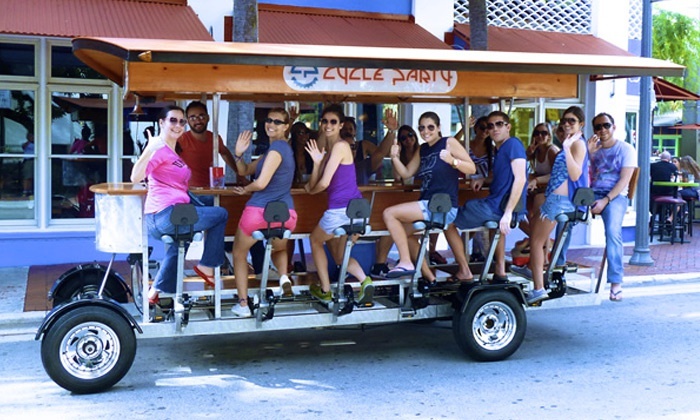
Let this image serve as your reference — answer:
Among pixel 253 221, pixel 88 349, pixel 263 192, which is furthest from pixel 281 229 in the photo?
pixel 88 349

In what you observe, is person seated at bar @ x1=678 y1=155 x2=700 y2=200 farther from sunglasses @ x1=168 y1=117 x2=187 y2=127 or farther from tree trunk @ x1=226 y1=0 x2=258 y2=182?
sunglasses @ x1=168 y1=117 x2=187 y2=127

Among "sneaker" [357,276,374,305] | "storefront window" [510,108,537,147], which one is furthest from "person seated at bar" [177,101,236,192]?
"storefront window" [510,108,537,147]

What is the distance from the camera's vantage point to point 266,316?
6.20 metres

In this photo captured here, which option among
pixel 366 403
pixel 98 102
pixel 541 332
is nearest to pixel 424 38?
pixel 98 102

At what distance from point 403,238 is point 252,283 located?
1.34 metres

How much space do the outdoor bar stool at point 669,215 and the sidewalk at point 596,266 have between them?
1.02 ft

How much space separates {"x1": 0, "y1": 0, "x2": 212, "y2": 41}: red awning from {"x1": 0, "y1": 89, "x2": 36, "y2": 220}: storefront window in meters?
1.63

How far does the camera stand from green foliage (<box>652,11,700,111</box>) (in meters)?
27.5

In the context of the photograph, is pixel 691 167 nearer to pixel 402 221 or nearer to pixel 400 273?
pixel 402 221

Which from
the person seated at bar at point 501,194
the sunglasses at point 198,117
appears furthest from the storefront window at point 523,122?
the sunglasses at point 198,117

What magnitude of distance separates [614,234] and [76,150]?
768cm

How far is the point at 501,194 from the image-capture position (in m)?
6.84

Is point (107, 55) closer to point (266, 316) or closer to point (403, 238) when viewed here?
point (266, 316)

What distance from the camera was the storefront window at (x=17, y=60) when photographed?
36.9 feet
